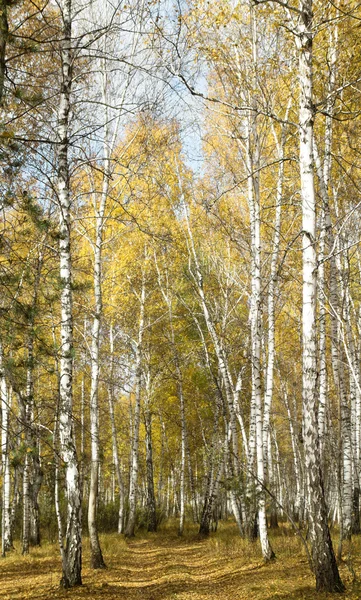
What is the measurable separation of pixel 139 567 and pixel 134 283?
8.49 m

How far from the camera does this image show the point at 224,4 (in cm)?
756

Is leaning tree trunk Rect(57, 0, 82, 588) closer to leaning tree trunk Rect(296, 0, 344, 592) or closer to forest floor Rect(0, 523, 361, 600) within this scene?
forest floor Rect(0, 523, 361, 600)

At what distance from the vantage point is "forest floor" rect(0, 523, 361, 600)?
598 centimetres

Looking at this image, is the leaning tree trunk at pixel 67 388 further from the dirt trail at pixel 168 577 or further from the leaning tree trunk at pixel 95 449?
the leaning tree trunk at pixel 95 449

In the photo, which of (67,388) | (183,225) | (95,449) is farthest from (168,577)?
(183,225)

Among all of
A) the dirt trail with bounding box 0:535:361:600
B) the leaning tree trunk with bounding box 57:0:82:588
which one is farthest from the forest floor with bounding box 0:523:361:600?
the leaning tree trunk with bounding box 57:0:82:588

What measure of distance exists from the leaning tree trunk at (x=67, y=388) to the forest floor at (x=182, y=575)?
437 millimetres

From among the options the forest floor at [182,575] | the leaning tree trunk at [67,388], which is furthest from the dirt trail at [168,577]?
the leaning tree trunk at [67,388]

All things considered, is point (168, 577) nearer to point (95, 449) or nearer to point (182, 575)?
point (182, 575)

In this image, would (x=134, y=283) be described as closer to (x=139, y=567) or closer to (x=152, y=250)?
(x=152, y=250)

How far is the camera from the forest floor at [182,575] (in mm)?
5980

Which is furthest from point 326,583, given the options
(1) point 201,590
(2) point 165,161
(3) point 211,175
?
(2) point 165,161

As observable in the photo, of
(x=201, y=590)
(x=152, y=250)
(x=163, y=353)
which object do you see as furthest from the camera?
(x=163, y=353)

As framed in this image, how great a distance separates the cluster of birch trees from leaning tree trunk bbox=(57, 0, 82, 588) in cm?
3
